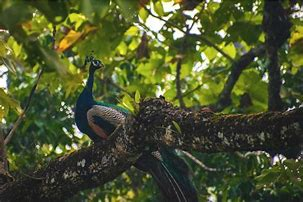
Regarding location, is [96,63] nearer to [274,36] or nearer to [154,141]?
[274,36]

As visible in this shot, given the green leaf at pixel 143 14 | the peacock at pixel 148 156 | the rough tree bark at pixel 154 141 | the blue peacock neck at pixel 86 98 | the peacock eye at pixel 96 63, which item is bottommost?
the rough tree bark at pixel 154 141

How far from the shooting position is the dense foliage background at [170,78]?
4.34 meters

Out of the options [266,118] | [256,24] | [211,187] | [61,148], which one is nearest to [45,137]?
[61,148]

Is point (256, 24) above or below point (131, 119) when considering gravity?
above

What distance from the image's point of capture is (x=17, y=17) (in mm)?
1578

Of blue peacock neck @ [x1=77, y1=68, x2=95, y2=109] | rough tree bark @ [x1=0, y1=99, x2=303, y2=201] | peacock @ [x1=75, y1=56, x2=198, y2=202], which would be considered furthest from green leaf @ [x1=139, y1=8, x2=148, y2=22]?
rough tree bark @ [x1=0, y1=99, x2=303, y2=201]

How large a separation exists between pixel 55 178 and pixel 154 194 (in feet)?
6.93

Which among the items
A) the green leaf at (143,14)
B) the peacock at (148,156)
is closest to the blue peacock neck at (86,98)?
the peacock at (148,156)

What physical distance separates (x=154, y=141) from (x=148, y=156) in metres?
1.03

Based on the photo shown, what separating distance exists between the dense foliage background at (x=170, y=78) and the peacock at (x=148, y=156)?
0.20m

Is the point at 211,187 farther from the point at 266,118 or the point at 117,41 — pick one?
the point at 266,118

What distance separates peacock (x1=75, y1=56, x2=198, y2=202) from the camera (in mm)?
3904

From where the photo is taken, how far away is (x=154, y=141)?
120 inches

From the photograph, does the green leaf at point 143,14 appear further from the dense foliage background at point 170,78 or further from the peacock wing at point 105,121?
the peacock wing at point 105,121
